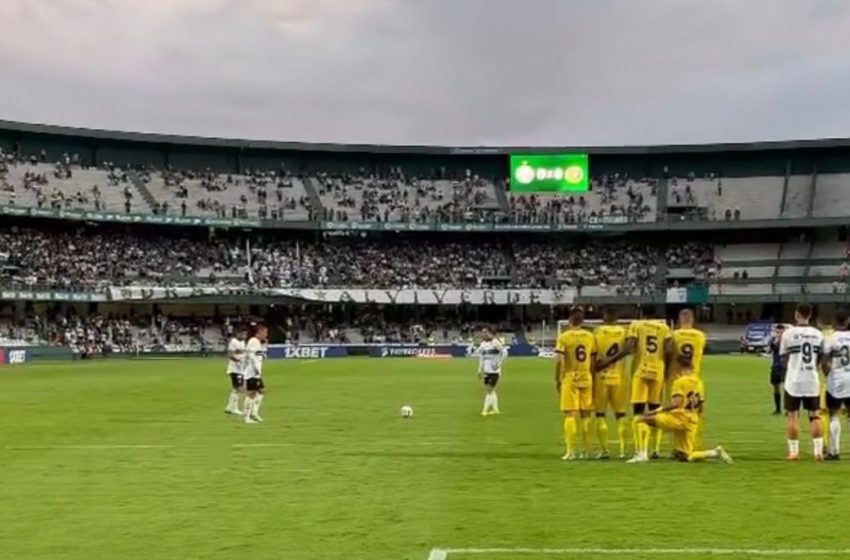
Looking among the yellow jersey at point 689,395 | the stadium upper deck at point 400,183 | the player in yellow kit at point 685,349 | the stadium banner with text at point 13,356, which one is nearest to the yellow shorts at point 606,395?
the player in yellow kit at point 685,349

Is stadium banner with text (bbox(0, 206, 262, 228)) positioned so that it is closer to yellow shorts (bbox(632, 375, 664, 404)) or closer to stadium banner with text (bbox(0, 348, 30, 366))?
stadium banner with text (bbox(0, 348, 30, 366))

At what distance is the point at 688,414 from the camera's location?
15.5 meters

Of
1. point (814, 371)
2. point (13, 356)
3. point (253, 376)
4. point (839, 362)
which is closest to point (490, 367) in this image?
point (253, 376)

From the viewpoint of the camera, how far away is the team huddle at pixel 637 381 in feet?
51.4

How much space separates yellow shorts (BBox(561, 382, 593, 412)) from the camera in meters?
16.4

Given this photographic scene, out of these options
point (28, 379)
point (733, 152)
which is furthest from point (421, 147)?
point (28, 379)

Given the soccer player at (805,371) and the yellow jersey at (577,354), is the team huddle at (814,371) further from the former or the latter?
the yellow jersey at (577,354)

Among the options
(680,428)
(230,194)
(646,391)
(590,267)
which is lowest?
(680,428)

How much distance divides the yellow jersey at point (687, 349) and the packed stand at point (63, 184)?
6816 cm

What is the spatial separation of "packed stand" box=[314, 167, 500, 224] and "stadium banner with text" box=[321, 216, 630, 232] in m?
0.74

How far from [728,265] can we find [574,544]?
82.0m

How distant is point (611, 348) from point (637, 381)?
0.68 metres

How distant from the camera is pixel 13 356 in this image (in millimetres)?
63031

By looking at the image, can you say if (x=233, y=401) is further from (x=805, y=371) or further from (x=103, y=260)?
(x=103, y=260)
